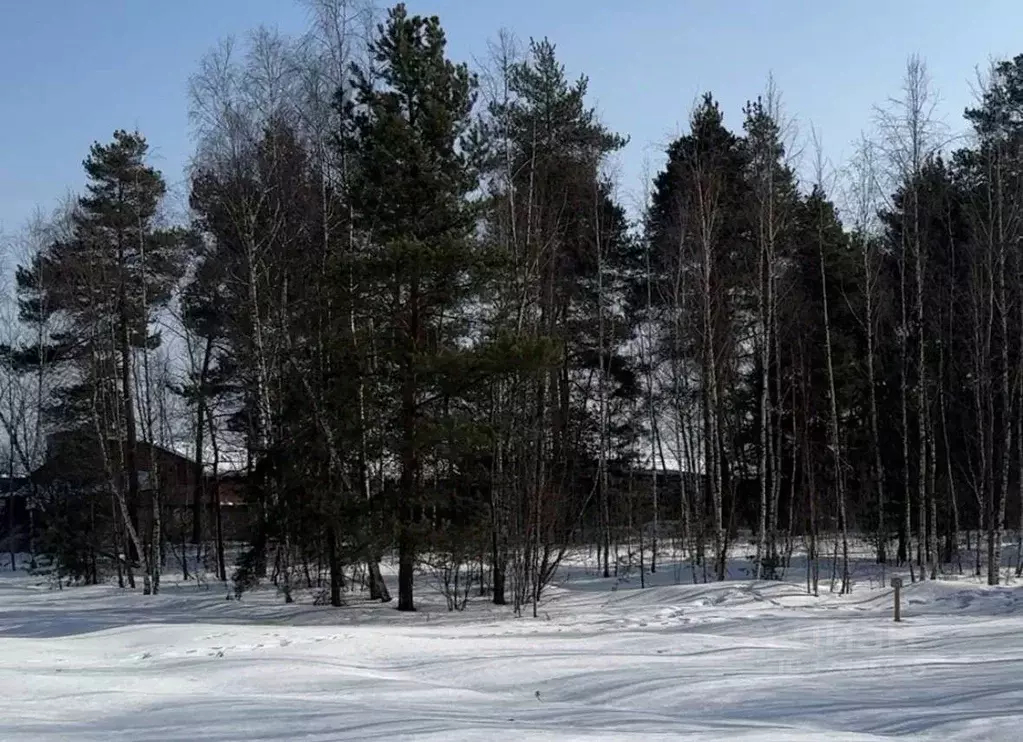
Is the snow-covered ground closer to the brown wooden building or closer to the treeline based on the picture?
the treeline

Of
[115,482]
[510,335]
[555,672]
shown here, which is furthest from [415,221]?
[115,482]

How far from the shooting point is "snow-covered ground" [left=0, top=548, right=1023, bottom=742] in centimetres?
813

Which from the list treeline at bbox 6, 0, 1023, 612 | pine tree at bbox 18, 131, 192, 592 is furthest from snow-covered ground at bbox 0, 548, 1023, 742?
pine tree at bbox 18, 131, 192, 592

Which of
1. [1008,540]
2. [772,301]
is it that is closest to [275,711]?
[772,301]

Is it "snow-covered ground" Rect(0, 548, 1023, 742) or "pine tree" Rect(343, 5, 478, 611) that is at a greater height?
"pine tree" Rect(343, 5, 478, 611)

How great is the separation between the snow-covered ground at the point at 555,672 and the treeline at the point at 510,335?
2.40 metres

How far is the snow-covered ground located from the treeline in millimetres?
2395

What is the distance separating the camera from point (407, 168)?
1969cm

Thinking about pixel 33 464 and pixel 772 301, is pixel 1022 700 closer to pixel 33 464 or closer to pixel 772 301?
pixel 772 301

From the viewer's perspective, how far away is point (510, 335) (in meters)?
19.1

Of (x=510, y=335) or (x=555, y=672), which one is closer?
(x=555, y=672)

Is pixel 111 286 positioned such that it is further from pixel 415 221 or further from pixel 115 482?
pixel 415 221

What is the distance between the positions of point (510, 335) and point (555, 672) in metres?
8.27

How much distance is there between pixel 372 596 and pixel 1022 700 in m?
16.3
